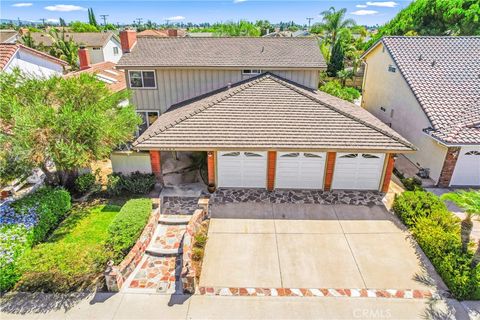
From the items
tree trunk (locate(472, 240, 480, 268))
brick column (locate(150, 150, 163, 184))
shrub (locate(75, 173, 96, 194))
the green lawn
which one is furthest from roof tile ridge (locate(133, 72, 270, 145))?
tree trunk (locate(472, 240, 480, 268))

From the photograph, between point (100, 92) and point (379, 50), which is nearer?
point (100, 92)

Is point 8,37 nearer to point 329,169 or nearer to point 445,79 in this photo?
point 329,169

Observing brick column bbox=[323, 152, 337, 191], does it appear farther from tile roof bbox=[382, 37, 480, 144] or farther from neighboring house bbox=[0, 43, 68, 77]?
neighboring house bbox=[0, 43, 68, 77]

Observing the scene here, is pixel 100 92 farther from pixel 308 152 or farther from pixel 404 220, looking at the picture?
pixel 404 220

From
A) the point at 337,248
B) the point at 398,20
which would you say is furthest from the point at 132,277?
the point at 398,20

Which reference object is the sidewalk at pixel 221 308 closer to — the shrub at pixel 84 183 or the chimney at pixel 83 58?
the shrub at pixel 84 183

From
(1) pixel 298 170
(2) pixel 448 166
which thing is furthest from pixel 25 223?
(2) pixel 448 166
